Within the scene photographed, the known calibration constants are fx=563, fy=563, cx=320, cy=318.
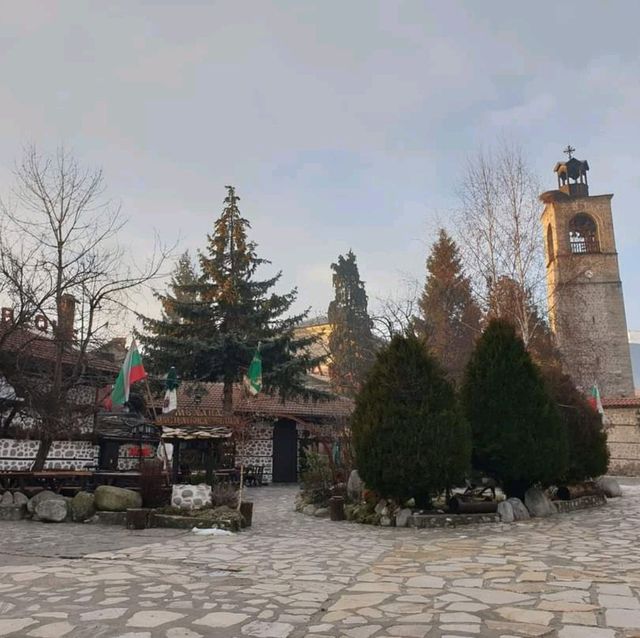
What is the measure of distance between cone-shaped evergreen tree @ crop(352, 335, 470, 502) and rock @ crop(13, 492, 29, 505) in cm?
650

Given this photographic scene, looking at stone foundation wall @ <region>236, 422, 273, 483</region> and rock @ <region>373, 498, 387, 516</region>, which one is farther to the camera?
stone foundation wall @ <region>236, 422, 273, 483</region>

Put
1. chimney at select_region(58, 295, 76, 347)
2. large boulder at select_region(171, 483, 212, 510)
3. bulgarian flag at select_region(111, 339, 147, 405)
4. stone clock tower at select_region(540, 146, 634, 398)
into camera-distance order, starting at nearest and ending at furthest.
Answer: large boulder at select_region(171, 483, 212, 510), bulgarian flag at select_region(111, 339, 147, 405), chimney at select_region(58, 295, 76, 347), stone clock tower at select_region(540, 146, 634, 398)

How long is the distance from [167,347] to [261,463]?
5.63 meters

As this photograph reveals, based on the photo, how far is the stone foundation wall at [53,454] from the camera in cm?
1533

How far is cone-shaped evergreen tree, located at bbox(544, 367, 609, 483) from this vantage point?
475 inches

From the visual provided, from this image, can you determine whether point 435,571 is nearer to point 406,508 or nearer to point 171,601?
point 171,601

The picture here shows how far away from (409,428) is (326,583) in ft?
14.8

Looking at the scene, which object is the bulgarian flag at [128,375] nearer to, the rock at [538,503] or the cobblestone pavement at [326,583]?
the cobblestone pavement at [326,583]

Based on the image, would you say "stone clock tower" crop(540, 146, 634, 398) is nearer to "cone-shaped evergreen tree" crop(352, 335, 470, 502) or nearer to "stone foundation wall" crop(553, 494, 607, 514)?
"stone foundation wall" crop(553, 494, 607, 514)

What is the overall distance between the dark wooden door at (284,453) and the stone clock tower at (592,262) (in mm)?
14352

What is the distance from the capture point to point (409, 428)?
9.41 metres

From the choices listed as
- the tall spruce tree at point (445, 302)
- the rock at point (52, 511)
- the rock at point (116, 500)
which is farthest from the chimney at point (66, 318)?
the tall spruce tree at point (445, 302)

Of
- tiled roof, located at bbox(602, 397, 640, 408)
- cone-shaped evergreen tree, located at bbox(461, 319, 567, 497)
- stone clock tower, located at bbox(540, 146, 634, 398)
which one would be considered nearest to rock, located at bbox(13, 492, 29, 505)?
cone-shaped evergreen tree, located at bbox(461, 319, 567, 497)

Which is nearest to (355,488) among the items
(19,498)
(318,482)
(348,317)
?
(318,482)
